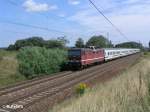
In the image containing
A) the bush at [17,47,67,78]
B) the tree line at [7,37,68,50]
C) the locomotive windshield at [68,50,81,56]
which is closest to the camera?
the bush at [17,47,67,78]

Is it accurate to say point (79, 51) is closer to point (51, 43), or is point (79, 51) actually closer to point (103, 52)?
point (103, 52)

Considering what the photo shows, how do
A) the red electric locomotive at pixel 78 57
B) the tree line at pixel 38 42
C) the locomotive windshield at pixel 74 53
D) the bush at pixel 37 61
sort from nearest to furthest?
the bush at pixel 37 61, the red electric locomotive at pixel 78 57, the locomotive windshield at pixel 74 53, the tree line at pixel 38 42

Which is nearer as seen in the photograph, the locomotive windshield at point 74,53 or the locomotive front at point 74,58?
the locomotive front at point 74,58

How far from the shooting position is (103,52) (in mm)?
60688

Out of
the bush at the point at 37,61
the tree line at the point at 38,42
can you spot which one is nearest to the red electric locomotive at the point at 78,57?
the bush at the point at 37,61

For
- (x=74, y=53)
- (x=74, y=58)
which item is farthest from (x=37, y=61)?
(x=74, y=53)

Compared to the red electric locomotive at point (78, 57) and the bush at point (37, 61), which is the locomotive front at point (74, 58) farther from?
the bush at point (37, 61)

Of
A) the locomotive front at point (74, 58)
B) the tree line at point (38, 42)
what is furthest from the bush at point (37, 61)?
the tree line at point (38, 42)

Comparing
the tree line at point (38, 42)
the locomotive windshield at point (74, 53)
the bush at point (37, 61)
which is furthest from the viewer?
the tree line at point (38, 42)

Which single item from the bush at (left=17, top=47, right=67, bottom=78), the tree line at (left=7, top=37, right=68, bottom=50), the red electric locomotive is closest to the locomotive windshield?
the red electric locomotive

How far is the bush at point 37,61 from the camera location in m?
38.3

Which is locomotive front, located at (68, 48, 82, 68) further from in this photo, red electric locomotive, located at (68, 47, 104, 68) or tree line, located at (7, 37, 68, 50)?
tree line, located at (7, 37, 68, 50)

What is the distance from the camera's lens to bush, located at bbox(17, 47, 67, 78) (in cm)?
3831

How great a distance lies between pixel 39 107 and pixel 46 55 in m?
26.8
